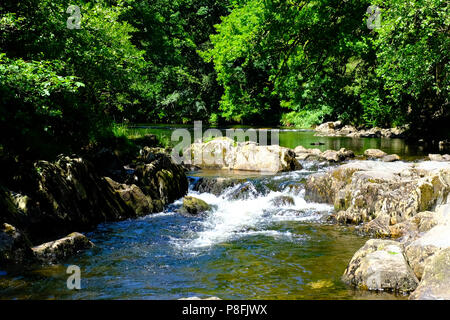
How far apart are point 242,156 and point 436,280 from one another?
41.6 feet

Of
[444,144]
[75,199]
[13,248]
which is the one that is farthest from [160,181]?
[444,144]

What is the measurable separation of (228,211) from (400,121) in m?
19.4

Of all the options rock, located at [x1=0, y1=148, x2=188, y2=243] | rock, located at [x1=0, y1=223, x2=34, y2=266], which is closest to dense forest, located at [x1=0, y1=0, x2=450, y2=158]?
rock, located at [x1=0, y1=148, x2=188, y2=243]

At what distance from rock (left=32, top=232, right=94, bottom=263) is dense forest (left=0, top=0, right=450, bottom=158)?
2405mm

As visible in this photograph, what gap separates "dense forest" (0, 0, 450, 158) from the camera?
353 inches

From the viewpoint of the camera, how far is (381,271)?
566 cm

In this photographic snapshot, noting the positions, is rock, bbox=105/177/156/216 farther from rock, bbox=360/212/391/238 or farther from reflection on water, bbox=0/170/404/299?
rock, bbox=360/212/391/238

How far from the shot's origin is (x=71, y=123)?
39.3 ft

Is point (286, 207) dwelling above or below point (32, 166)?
below

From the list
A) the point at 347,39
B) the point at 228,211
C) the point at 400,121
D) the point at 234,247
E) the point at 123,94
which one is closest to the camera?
the point at 234,247

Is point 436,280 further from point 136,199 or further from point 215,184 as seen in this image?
point 215,184
